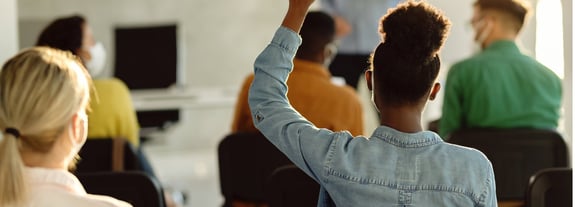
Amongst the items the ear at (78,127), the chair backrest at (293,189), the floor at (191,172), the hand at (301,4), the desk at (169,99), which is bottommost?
the floor at (191,172)

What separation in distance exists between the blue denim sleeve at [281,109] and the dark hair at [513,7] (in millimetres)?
2259

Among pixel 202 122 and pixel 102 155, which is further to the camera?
pixel 202 122

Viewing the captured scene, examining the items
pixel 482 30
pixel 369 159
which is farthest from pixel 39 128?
pixel 482 30

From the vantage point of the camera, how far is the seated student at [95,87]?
378 cm

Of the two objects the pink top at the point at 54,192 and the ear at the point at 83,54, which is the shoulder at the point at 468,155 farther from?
the ear at the point at 83,54

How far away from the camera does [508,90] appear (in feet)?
12.3

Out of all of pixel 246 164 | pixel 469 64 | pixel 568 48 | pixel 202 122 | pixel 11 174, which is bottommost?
pixel 202 122

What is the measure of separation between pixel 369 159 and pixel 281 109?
182 millimetres

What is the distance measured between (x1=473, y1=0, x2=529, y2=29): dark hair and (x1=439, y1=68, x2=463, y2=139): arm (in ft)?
1.05

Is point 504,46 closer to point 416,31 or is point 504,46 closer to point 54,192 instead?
point 416,31

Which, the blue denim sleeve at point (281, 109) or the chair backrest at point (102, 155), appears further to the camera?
the chair backrest at point (102, 155)

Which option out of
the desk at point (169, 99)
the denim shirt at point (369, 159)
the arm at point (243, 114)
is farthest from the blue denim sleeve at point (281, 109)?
the desk at point (169, 99)

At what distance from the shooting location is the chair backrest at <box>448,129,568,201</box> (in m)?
3.23

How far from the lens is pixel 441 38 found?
1792 mm
